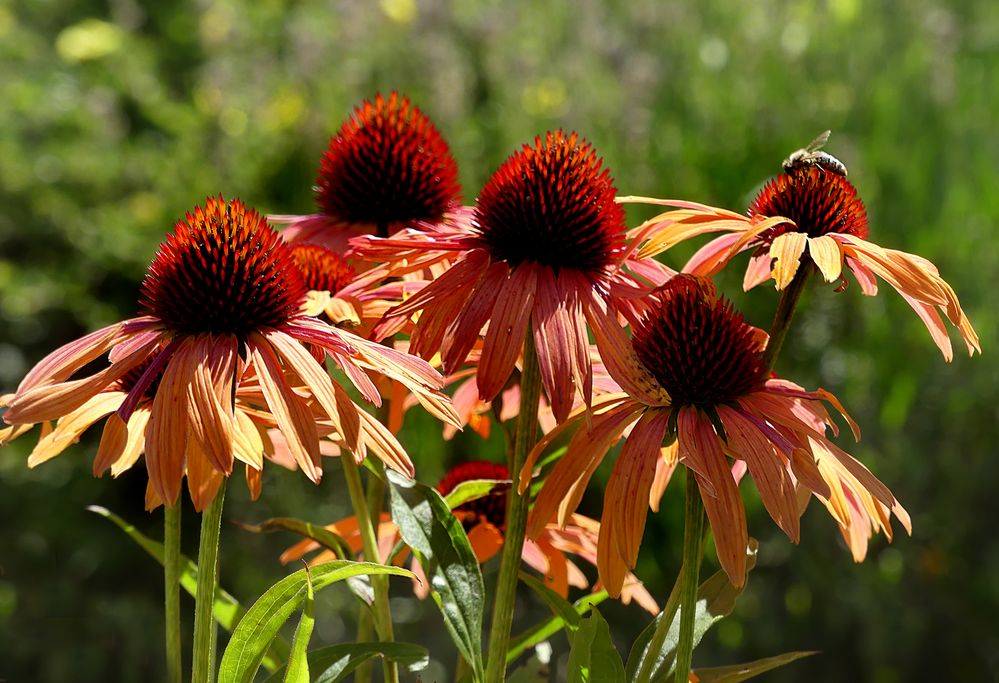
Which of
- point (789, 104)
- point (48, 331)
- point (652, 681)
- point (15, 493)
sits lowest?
point (15, 493)

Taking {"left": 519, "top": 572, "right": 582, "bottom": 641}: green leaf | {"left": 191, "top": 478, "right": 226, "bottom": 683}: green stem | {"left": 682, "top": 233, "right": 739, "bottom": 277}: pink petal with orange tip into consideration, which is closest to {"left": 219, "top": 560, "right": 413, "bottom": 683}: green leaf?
{"left": 191, "top": 478, "right": 226, "bottom": 683}: green stem

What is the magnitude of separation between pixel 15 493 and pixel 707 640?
1702 millimetres

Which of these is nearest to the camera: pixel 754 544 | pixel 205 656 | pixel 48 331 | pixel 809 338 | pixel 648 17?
pixel 205 656

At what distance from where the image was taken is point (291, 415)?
73 cm

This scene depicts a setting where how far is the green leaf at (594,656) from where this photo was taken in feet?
2.50

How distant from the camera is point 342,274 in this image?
99 centimetres

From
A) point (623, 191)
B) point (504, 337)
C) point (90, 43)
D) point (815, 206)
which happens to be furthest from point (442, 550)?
point (90, 43)

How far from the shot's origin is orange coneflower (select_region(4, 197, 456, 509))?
2.34 feet

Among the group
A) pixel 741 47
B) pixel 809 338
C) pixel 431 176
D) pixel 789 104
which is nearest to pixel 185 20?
pixel 741 47

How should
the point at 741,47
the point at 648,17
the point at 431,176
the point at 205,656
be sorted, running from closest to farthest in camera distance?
the point at 205,656
the point at 431,176
the point at 741,47
the point at 648,17

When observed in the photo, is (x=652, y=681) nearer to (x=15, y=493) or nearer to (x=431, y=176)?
(x=431, y=176)

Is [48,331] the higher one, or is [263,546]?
[48,331]

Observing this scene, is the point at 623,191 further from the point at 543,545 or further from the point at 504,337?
the point at 504,337

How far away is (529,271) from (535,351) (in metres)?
0.07
